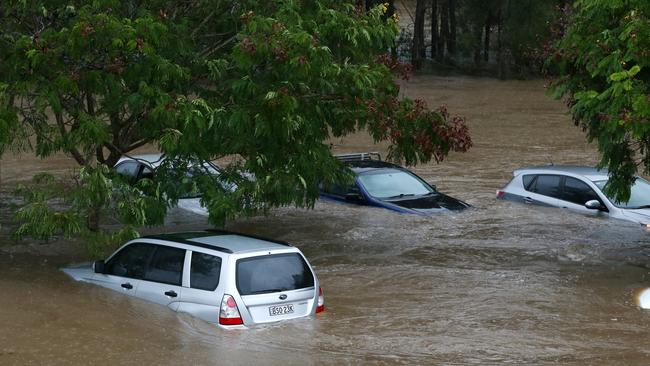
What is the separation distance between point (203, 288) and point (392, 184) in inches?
348

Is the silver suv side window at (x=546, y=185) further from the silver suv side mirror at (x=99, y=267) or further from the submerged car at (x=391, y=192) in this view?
the silver suv side mirror at (x=99, y=267)

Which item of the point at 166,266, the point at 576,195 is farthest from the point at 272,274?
the point at 576,195

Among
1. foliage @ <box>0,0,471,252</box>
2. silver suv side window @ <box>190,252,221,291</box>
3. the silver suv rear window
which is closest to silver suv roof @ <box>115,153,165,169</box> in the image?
foliage @ <box>0,0,471,252</box>

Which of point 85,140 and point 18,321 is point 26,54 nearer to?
point 85,140

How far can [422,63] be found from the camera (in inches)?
2256

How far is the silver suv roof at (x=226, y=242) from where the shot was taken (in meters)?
11.6

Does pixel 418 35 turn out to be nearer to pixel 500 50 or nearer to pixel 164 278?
pixel 500 50

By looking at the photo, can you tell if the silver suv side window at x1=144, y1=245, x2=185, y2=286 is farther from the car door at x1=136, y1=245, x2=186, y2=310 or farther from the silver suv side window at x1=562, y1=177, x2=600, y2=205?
the silver suv side window at x1=562, y1=177, x2=600, y2=205

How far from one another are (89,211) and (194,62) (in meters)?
2.40

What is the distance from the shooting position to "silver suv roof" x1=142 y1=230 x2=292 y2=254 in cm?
1157

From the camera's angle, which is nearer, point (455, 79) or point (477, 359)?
point (477, 359)

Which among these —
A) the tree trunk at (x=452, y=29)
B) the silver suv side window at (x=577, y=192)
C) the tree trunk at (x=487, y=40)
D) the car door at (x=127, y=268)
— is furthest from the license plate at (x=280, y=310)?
the tree trunk at (x=452, y=29)

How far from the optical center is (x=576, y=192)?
19.0 meters

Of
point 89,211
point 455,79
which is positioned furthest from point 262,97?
point 455,79
